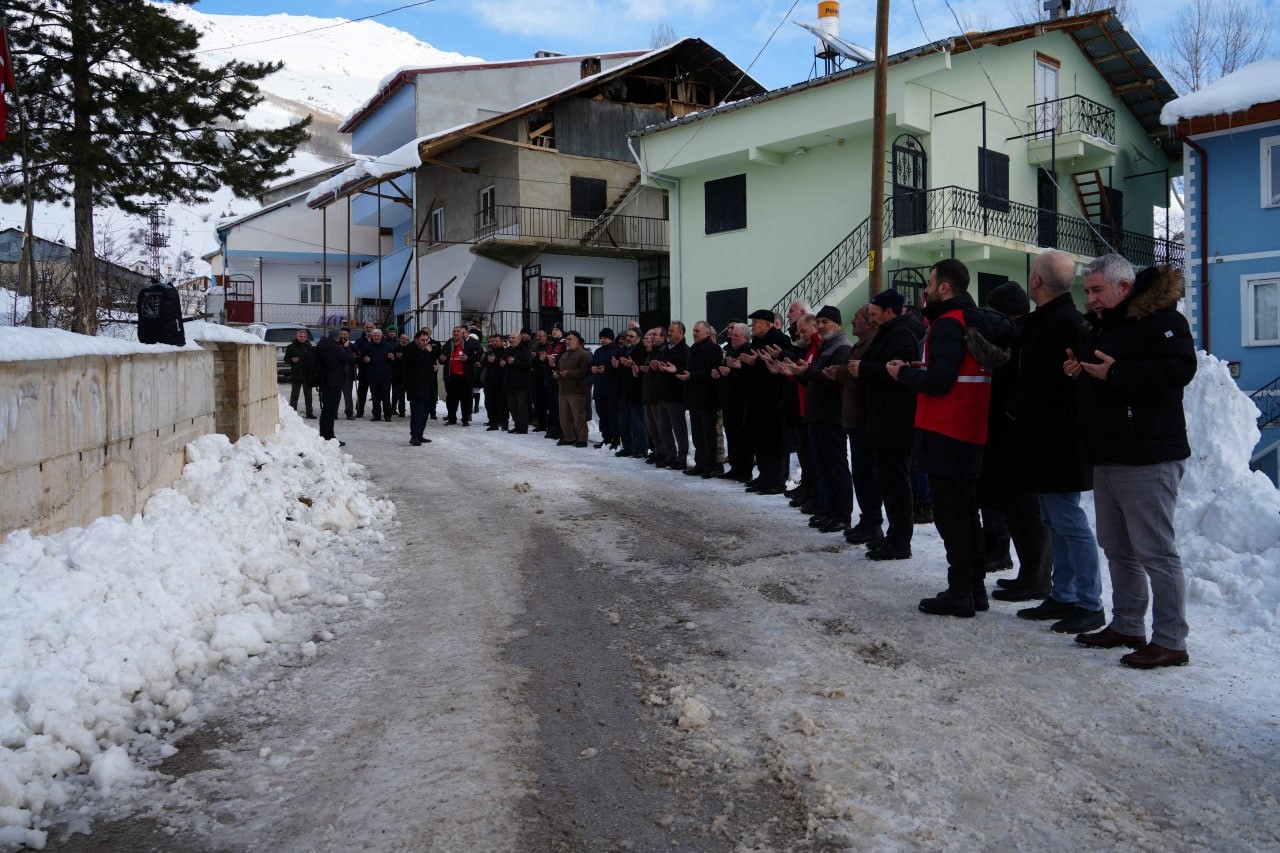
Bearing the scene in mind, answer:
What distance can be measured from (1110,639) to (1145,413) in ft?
3.93

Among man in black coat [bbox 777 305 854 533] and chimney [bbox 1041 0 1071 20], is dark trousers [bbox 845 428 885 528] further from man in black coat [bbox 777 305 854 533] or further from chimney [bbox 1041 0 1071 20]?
chimney [bbox 1041 0 1071 20]

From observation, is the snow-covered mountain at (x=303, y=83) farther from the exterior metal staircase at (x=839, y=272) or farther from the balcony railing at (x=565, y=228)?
the exterior metal staircase at (x=839, y=272)

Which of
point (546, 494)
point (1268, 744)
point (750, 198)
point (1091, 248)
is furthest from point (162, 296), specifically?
point (1091, 248)

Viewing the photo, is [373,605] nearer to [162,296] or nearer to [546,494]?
[546,494]

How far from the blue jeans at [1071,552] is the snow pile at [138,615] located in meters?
4.15

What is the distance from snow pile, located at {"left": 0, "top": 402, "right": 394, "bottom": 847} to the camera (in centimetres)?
371

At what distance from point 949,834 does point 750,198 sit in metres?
22.0

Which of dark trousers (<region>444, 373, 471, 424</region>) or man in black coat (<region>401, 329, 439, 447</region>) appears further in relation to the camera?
dark trousers (<region>444, 373, 471, 424</region>)

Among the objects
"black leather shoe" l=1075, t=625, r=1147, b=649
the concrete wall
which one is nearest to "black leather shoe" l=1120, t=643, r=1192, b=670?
"black leather shoe" l=1075, t=625, r=1147, b=649

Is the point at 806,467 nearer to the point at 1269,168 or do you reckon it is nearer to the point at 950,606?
the point at 950,606

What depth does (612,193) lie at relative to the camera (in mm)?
33156

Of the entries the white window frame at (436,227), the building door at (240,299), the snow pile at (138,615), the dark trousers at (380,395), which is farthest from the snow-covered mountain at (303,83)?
the snow pile at (138,615)

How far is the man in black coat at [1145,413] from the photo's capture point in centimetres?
470

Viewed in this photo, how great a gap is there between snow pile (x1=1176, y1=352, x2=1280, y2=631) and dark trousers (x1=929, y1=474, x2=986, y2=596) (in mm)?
1459
